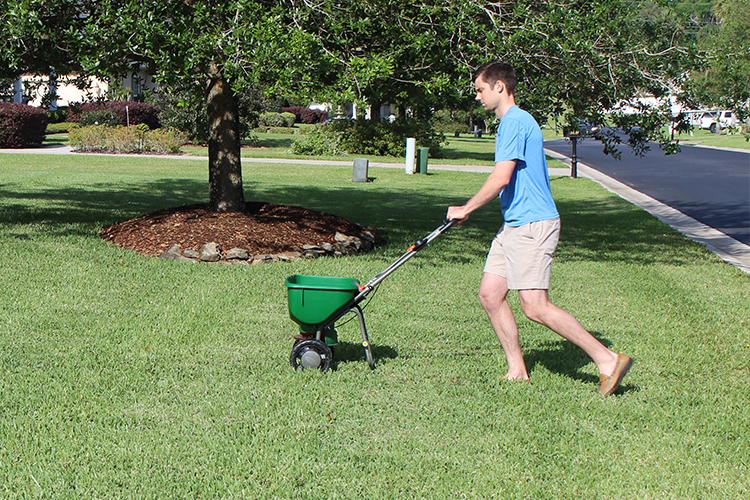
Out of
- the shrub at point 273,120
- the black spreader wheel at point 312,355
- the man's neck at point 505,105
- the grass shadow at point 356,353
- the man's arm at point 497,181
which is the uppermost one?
the shrub at point 273,120

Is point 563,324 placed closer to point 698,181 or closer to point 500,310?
point 500,310

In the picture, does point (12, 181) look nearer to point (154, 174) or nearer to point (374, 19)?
point (154, 174)

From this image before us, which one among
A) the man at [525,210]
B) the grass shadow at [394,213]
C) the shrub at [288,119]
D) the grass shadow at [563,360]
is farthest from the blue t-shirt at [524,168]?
the shrub at [288,119]

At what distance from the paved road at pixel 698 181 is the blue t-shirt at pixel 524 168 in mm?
7909

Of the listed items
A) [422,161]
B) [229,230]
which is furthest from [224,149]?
[422,161]

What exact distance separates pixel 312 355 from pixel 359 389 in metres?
0.38

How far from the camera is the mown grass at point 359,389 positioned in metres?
3.64

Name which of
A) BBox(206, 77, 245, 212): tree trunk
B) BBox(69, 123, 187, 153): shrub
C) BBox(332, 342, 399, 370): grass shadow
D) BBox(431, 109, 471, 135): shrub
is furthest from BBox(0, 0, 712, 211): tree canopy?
BBox(431, 109, 471, 135): shrub

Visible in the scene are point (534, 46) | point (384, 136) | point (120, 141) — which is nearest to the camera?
point (534, 46)

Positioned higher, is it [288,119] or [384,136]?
[288,119]

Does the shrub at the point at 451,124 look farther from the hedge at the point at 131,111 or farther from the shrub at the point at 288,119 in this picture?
the hedge at the point at 131,111

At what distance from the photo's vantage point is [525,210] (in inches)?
177

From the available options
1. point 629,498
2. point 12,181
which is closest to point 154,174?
point 12,181

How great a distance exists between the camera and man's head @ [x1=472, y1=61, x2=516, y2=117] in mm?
4523
